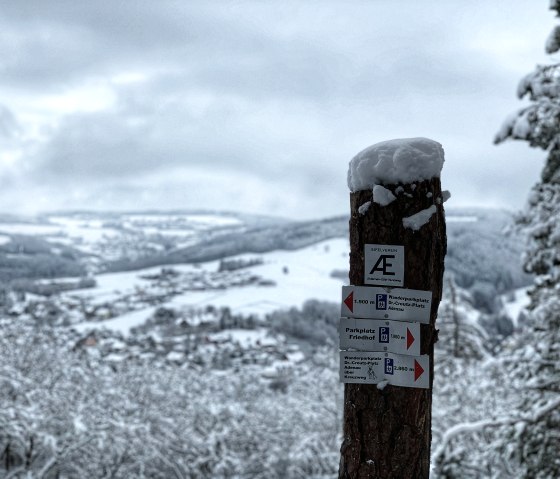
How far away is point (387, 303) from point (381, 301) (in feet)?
0.09

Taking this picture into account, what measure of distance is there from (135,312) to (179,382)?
184 ft

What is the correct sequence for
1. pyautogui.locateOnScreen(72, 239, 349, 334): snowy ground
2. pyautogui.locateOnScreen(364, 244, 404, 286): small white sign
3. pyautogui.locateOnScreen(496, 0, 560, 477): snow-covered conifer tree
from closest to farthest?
1. pyautogui.locateOnScreen(364, 244, 404, 286): small white sign
2. pyautogui.locateOnScreen(496, 0, 560, 477): snow-covered conifer tree
3. pyautogui.locateOnScreen(72, 239, 349, 334): snowy ground

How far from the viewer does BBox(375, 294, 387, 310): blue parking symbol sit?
7.47 ft

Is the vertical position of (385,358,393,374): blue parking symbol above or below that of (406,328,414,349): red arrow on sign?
below

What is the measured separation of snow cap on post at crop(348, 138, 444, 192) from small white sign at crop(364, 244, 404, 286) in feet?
0.91

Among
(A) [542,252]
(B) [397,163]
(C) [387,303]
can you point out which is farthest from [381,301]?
(A) [542,252]

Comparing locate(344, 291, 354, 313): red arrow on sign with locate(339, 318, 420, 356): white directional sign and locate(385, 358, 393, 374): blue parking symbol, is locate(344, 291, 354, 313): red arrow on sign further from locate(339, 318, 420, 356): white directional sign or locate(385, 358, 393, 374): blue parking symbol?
locate(385, 358, 393, 374): blue parking symbol

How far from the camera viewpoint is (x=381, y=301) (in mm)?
2279

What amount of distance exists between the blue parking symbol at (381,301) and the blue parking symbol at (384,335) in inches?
3.6

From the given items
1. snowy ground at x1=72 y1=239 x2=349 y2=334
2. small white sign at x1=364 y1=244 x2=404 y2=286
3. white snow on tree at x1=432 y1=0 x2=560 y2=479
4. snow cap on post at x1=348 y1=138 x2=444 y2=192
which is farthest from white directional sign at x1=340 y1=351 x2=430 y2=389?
snowy ground at x1=72 y1=239 x2=349 y2=334

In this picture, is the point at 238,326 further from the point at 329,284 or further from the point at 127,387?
the point at 127,387

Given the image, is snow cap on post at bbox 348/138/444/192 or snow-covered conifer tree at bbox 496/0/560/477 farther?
snow-covered conifer tree at bbox 496/0/560/477

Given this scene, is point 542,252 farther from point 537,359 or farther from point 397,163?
point 397,163

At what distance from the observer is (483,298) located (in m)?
69.0
